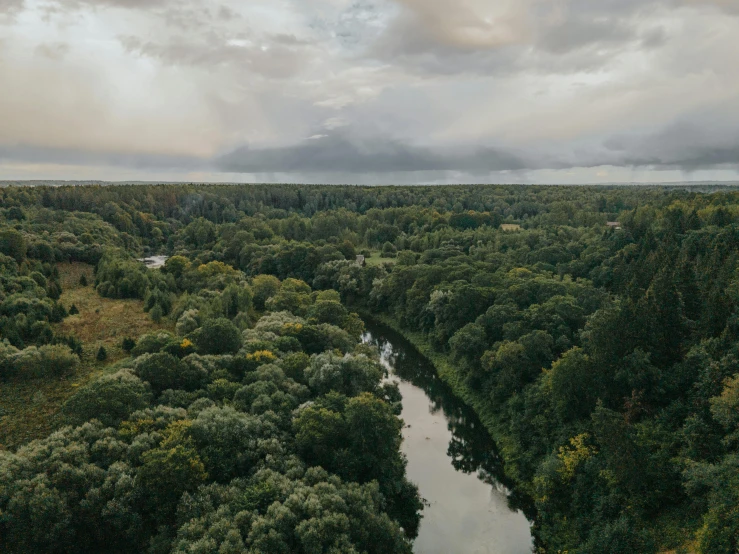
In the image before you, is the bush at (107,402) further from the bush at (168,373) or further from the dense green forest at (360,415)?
the bush at (168,373)

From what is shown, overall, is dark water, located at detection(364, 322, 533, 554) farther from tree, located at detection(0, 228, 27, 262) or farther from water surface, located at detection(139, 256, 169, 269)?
water surface, located at detection(139, 256, 169, 269)

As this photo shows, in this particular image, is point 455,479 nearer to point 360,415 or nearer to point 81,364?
point 360,415

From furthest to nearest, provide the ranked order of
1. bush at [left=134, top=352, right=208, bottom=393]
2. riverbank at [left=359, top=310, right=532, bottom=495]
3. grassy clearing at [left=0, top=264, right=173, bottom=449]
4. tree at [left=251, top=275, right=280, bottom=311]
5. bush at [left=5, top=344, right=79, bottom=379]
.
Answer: tree at [left=251, top=275, right=280, bottom=311]
bush at [left=5, top=344, right=79, bottom=379]
riverbank at [left=359, top=310, right=532, bottom=495]
bush at [left=134, top=352, right=208, bottom=393]
grassy clearing at [left=0, top=264, right=173, bottom=449]

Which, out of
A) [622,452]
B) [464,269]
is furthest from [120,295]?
[622,452]

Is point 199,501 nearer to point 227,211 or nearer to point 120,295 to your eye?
point 120,295

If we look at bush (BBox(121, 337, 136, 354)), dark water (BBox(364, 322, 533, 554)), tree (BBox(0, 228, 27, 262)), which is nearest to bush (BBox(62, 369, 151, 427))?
bush (BBox(121, 337, 136, 354))
